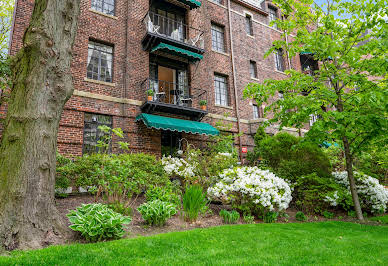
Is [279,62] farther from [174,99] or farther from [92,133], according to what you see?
[92,133]

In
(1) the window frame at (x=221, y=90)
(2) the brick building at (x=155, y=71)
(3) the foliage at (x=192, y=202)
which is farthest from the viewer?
(1) the window frame at (x=221, y=90)

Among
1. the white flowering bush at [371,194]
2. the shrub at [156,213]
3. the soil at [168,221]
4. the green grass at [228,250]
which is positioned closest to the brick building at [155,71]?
the soil at [168,221]

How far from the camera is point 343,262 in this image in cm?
358

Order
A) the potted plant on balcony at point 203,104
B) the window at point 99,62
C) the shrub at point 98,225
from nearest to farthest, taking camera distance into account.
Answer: the shrub at point 98,225
the window at point 99,62
the potted plant on balcony at point 203,104

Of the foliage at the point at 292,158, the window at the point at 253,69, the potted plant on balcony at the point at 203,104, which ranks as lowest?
the foliage at the point at 292,158

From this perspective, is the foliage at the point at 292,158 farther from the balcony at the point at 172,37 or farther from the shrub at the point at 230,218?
the balcony at the point at 172,37

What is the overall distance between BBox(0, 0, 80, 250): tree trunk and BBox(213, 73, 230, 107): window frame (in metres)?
10.7

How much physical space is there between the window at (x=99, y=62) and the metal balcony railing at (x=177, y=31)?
3078 millimetres

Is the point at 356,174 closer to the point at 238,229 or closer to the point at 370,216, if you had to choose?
the point at 370,216

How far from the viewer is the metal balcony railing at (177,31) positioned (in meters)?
13.4

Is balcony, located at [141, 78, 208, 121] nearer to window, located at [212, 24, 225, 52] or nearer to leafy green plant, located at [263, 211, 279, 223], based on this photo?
window, located at [212, 24, 225, 52]

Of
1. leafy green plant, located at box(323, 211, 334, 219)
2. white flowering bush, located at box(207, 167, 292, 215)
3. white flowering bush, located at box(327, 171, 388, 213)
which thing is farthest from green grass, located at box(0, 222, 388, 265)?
white flowering bush, located at box(327, 171, 388, 213)

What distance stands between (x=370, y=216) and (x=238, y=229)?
236 inches

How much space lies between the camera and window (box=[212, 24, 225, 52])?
1566cm
